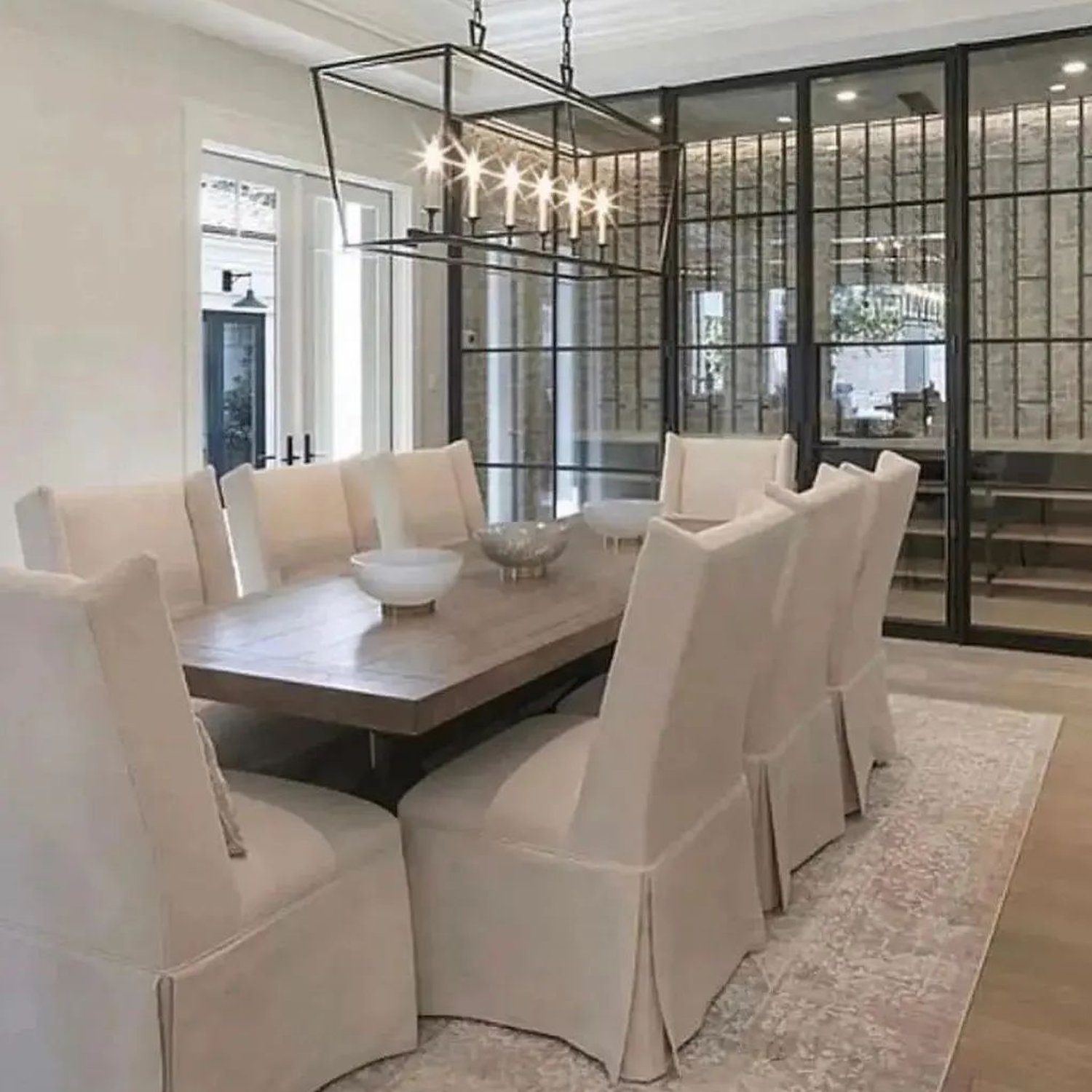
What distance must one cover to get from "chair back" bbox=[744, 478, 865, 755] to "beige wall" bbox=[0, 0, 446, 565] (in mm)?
3069

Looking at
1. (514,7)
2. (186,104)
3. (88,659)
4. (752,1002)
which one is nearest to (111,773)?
(88,659)

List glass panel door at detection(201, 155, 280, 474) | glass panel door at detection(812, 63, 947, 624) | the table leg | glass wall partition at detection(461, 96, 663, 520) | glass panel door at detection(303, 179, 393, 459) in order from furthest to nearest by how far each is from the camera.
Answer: glass wall partition at detection(461, 96, 663, 520), glass panel door at detection(303, 179, 393, 459), glass panel door at detection(812, 63, 947, 624), glass panel door at detection(201, 155, 280, 474), the table leg

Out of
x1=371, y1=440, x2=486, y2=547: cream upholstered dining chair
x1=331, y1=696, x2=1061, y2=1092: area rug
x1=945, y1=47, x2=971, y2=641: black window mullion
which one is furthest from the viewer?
x1=945, y1=47, x2=971, y2=641: black window mullion

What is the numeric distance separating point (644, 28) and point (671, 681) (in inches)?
188

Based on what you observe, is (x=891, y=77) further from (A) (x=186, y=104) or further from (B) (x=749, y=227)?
(A) (x=186, y=104)

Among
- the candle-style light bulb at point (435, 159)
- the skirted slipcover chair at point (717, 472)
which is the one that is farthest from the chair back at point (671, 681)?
the skirted slipcover chair at point (717, 472)

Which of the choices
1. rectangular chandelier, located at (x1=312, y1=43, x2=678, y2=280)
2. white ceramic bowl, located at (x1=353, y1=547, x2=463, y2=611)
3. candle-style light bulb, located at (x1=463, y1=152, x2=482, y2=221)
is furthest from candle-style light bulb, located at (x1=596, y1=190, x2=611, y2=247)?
white ceramic bowl, located at (x1=353, y1=547, x2=463, y2=611)

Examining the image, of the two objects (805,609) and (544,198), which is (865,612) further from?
(544,198)

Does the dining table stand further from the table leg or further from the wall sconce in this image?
the wall sconce

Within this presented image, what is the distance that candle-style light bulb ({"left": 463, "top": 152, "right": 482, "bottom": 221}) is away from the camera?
343 centimetres

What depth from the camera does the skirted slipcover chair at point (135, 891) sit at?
5.71 feet

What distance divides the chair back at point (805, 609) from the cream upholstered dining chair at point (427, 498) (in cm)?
151

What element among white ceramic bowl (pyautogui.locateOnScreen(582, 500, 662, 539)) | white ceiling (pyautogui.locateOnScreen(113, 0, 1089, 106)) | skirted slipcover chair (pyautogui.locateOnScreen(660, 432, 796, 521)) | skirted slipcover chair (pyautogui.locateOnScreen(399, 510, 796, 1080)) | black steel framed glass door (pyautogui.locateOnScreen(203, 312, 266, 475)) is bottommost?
skirted slipcover chair (pyautogui.locateOnScreen(399, 510, 796, 1080))

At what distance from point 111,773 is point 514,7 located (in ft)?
16.9
